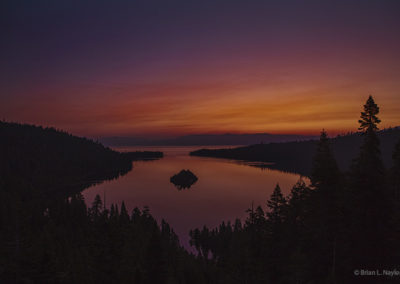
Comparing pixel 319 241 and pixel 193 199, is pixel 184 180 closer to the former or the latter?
pixel 193 199

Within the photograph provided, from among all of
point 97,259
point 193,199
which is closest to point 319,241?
point 97,259

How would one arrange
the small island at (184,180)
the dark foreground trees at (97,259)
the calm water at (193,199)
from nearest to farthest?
1. the dark foreground trees at (97,259)
2. the calm water at (193,199)
3. the small island at (184,180)

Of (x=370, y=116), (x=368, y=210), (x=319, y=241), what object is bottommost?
(x=319, y=241)

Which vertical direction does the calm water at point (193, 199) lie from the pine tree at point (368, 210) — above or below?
below

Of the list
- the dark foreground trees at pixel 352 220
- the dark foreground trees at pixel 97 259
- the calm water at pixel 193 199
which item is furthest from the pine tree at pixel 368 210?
the calm water at pixel 193 199

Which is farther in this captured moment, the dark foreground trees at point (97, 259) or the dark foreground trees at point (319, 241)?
the dark foreground trees at point (319, 241)

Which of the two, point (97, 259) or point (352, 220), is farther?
point (97, 259)

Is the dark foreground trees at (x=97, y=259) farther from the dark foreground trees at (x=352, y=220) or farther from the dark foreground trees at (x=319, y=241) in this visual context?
the dark foreground trees at (x=352, y=220)

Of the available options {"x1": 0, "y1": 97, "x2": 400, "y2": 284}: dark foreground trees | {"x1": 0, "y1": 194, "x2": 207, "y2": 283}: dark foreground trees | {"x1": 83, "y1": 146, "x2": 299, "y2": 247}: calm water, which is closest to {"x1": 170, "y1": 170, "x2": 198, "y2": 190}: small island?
{"x1": 83, "y1": 146, "x2": 299, "y2": 247}: calm water

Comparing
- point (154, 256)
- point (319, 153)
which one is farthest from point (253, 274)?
point (319, 153)

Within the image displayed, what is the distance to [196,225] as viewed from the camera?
87.4 m

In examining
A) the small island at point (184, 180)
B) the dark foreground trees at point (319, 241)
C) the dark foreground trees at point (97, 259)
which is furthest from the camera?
the small island at point (184, 180)

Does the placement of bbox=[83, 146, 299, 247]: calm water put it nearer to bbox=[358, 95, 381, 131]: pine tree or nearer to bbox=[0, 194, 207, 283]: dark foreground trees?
bbox=[0, 194, 207, 283]: dark foreground trees

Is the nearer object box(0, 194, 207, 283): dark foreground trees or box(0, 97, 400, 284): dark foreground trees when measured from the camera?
box(0, 194, 207, 283): dark foreground trees
